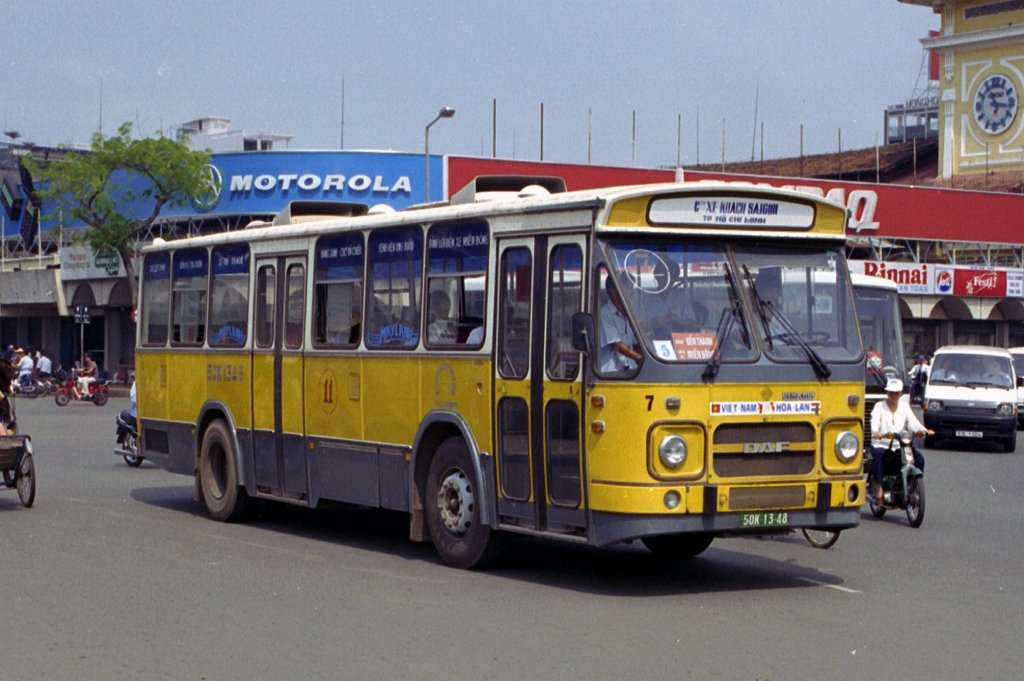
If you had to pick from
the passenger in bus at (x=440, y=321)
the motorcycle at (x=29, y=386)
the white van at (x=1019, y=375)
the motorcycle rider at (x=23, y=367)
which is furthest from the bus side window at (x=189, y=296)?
the motorcycle at (x=29, y=386)

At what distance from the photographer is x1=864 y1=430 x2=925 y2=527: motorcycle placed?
16203 mm

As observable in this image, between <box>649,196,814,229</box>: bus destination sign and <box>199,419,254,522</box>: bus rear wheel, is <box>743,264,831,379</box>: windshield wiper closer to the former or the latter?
<box>649,196,814,229</box>: bus destination sign

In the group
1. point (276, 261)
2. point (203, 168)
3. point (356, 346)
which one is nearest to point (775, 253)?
point (356, 346)

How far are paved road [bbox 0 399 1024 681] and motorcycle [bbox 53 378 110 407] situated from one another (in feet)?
99.6

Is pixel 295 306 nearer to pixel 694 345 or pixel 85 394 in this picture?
pixel 694 345

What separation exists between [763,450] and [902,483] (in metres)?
5.93

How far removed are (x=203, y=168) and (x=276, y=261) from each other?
37.3 meters

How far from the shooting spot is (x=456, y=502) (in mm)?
12227

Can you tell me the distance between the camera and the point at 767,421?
35.8 ft

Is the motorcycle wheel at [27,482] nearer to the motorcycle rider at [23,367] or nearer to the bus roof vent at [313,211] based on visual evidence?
the bus roof vent at [313,211]

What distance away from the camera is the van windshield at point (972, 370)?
3083 centimetres

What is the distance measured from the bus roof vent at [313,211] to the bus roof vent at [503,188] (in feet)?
8.21

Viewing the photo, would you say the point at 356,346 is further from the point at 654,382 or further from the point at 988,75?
the point at 988,75

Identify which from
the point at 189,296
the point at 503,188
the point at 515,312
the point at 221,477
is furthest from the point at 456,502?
the point at 189,296
